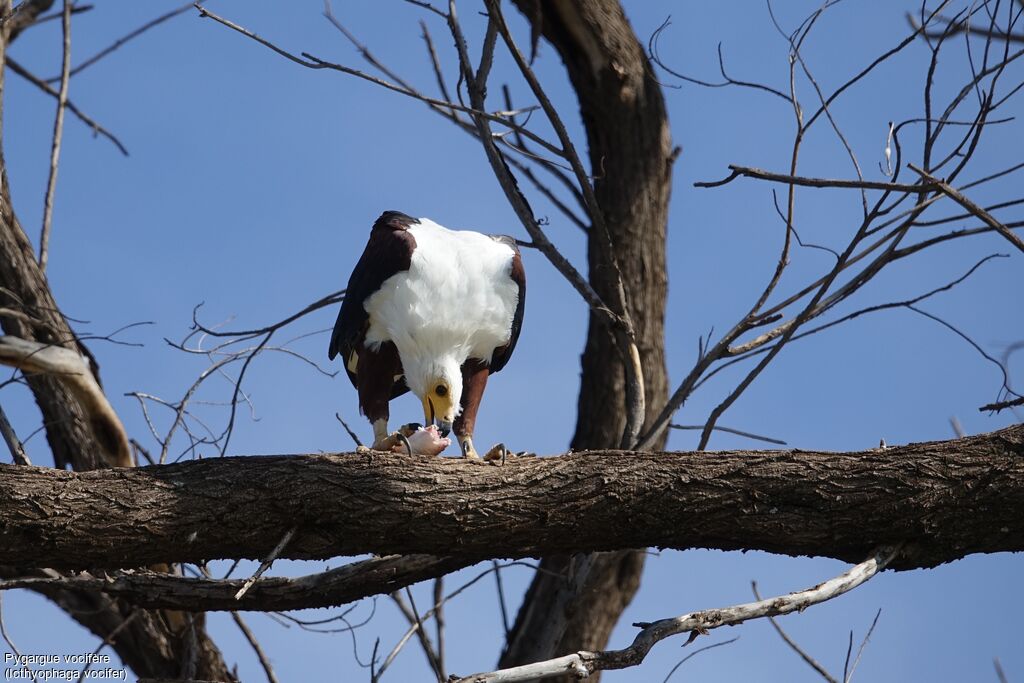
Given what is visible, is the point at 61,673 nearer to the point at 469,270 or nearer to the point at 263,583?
the point at 263,583

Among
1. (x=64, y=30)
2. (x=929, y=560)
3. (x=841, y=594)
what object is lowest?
(x=841, y=594)

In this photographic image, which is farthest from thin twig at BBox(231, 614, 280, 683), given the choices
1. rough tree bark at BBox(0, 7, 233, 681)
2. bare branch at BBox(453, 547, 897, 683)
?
bare branch at BBox(453, 547, 897, 683)

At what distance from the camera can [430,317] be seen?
14.4 ft

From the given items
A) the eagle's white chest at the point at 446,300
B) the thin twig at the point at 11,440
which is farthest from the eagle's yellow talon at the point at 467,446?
the thin twig at the point at 11,440

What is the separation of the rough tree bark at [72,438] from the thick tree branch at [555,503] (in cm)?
141

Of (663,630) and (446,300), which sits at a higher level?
(446,300)

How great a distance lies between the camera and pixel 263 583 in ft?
13.8

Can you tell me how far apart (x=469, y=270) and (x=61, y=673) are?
221 cm

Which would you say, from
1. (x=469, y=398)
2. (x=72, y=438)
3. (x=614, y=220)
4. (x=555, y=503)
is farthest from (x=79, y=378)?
(x=614, y=220)

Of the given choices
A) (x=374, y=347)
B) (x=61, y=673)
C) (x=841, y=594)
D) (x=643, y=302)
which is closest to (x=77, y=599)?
(x=61, y=673)

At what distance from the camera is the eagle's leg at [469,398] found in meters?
4.54

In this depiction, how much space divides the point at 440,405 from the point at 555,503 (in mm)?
1133

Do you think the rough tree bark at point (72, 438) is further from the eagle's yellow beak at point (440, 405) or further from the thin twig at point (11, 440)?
the eagle's yellow beak at point (440, 405)

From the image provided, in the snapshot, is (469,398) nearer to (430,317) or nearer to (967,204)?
(430,317)
